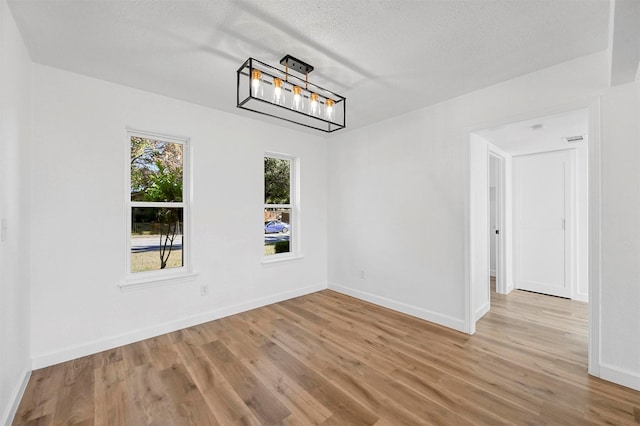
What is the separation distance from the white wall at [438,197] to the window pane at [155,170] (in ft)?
7.85

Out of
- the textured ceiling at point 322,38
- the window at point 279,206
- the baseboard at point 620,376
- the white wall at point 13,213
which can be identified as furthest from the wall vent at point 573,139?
the white wall at point 13,213

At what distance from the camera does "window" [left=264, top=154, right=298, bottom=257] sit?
4.16 metres

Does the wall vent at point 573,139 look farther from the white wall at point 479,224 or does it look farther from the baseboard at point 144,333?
the baseboard at point 144,333

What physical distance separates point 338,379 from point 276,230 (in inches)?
97.0

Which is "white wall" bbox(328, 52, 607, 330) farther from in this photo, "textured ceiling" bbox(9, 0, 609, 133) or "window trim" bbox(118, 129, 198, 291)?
"window trim" bbox(118, 129, 198, 291)

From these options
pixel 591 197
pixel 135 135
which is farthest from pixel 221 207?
pixel 591 197

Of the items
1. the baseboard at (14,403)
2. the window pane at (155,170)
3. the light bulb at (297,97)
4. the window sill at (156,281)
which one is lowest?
the baseboard at (14,403)

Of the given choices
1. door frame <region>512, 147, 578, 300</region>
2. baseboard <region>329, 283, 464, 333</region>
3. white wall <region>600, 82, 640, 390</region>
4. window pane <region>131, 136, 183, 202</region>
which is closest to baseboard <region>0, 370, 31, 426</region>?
window pane <region>131, 136, 183, 202</region>

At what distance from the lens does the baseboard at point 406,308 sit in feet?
10.3

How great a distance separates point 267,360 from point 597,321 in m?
2.75

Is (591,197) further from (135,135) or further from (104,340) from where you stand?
(104,340)

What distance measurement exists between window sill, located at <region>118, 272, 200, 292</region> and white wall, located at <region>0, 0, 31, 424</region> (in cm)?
70

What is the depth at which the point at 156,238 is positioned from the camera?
3.15 meters

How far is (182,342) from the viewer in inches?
112
